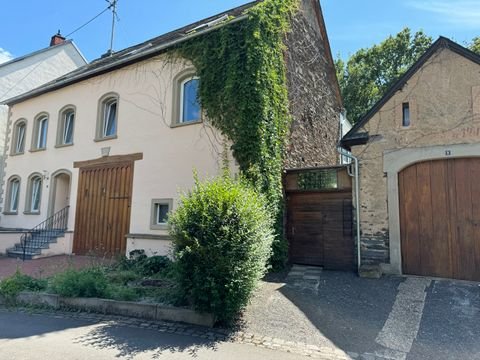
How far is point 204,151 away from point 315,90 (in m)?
6.05

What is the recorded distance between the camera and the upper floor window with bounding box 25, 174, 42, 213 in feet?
49.7

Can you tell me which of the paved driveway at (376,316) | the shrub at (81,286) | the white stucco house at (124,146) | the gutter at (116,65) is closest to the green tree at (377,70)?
the white stucco house at (124,146)

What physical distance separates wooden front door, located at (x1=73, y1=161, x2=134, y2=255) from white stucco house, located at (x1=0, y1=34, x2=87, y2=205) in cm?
782

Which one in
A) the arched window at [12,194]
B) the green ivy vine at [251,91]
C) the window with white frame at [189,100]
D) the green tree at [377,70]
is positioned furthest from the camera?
the green tree at [377,70]

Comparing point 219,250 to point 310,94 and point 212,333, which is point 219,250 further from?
point 310,94

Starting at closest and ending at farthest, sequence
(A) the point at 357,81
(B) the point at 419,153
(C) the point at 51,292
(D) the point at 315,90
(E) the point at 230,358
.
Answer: (E) the point at 230,358 < (C) the point at 51,292 < (B) the point at 419,153 < (D) the point at 315,90 < (A) the point at 357,81

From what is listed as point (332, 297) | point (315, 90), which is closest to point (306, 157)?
point (315, 90)

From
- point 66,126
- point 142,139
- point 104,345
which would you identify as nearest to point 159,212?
point 142,139

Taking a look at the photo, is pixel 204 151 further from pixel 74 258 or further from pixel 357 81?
pixel 357 81

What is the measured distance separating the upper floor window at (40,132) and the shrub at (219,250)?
41.1ft

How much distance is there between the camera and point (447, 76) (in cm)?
844

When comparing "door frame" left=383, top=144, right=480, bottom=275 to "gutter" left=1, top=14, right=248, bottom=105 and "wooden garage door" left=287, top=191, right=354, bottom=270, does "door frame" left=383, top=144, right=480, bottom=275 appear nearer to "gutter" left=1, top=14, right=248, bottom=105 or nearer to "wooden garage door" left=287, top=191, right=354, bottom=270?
"wooden garage door" left=287, top=191, right=354, bottom=270

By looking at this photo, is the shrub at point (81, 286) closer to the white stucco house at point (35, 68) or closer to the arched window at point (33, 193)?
the arched window at point (33, 193)

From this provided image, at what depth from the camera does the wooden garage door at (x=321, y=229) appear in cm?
961
